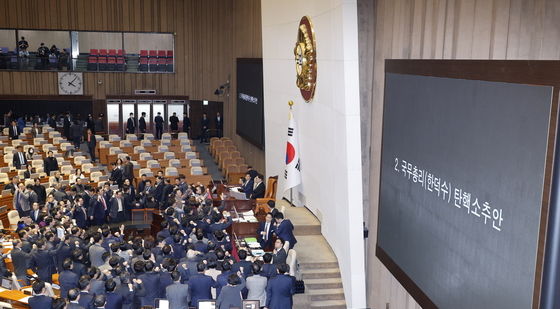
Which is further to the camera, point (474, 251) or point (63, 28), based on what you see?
point (63, 28)

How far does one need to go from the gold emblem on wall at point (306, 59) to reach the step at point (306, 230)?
2.73m

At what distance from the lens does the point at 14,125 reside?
22.3 meters

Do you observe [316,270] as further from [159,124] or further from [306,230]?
[159,124]

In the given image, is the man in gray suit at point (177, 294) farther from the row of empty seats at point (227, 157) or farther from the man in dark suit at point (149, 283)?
the row of empty seats at point (227, 157)

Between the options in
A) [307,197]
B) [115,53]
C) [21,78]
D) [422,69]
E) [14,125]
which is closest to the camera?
[422,69]

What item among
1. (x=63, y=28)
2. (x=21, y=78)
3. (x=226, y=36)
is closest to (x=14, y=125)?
(x=21, y=78)

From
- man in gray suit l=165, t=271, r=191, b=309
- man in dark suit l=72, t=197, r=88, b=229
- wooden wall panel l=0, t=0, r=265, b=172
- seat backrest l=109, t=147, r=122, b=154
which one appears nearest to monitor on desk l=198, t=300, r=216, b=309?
man in gray suit l=165, t=271, r=191, b=309

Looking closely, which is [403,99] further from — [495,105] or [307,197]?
[307,197]

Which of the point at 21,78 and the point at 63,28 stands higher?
the point at 63,28

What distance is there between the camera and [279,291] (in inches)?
350

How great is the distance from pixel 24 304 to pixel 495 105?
6886 millimetres

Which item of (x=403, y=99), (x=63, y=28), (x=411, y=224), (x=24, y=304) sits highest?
(x=63, y=28)

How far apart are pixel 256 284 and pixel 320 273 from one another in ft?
9.14

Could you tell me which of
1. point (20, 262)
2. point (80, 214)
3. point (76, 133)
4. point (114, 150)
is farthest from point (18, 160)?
point (20, 262)
